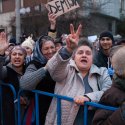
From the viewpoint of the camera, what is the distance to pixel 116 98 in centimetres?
250

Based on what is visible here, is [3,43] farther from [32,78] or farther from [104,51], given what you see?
[104,51]

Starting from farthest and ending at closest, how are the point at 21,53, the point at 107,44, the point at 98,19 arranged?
the point at 98,19 → the point at 107,44 → the point at 21,53

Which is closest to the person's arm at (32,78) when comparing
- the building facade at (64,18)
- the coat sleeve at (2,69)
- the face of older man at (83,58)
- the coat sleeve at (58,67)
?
the coat sleeve at (58,67)

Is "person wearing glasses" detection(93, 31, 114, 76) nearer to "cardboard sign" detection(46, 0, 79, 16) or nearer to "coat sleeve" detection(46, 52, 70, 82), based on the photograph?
"cardboard sign" detection(46, 0, 79, 16)

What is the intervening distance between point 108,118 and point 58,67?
0.91 meters

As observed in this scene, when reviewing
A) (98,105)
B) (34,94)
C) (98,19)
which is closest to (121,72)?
(98,105)

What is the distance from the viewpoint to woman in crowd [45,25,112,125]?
3160 millimetres

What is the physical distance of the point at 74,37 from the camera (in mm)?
3172

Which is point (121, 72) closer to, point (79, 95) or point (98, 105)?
point (98, 105)

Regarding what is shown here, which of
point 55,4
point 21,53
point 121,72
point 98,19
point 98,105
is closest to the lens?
point 121,72

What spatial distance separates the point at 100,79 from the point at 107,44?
2302 millimetres

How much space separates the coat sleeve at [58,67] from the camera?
3143mm

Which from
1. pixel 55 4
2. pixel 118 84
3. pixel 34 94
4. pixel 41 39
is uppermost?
pixel 55 4

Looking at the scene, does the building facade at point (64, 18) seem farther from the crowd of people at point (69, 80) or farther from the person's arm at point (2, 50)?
the crowd of people at point (69, 80)
